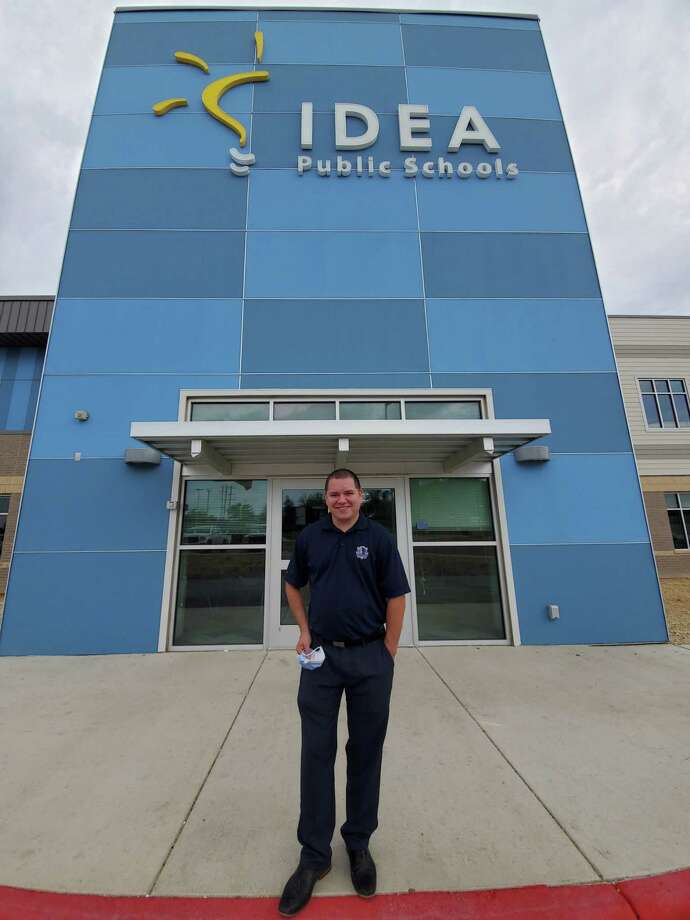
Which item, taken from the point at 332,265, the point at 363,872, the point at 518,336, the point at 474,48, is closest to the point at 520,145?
the point at 474,48

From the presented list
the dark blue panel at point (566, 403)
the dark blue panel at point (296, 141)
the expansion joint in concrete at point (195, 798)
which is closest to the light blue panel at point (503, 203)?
the dark blue panel at point (296, 141)

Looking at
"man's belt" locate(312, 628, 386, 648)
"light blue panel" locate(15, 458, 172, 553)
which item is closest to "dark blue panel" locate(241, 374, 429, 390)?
"light blue panel" locate(15, 458, 172, 553)

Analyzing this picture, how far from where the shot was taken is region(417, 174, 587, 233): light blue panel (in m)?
7.18

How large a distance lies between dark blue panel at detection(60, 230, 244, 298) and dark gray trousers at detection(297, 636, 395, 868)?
247 inches

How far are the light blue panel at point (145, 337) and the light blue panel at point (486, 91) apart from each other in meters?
5.71

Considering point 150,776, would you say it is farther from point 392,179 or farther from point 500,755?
point 392,179

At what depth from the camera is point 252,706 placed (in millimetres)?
3807

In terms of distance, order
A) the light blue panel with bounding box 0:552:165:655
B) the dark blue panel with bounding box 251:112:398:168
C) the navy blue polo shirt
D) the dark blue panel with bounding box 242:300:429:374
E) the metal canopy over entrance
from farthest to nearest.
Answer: the dark blue panel with bounding box 251:112:398:168, the dark blue panel with bounding box 242:300:429:374, the light blue panel with bounding box 0:552:165:655, the metal canopy over entrance, the navy blue polo shirt

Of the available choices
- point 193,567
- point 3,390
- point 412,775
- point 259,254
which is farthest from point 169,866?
point 3,390

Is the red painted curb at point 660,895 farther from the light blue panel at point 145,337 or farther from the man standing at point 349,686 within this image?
the light blue panel at point 145,337

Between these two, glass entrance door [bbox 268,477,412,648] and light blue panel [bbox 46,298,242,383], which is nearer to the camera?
glass entrance door [bbox 268,477,412,648]

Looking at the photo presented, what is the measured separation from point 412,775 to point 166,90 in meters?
10.9

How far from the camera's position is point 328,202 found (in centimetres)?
718

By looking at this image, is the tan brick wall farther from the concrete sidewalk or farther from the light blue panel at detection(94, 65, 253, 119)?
the light blue panel at detection(94, 65, 253, 119)
